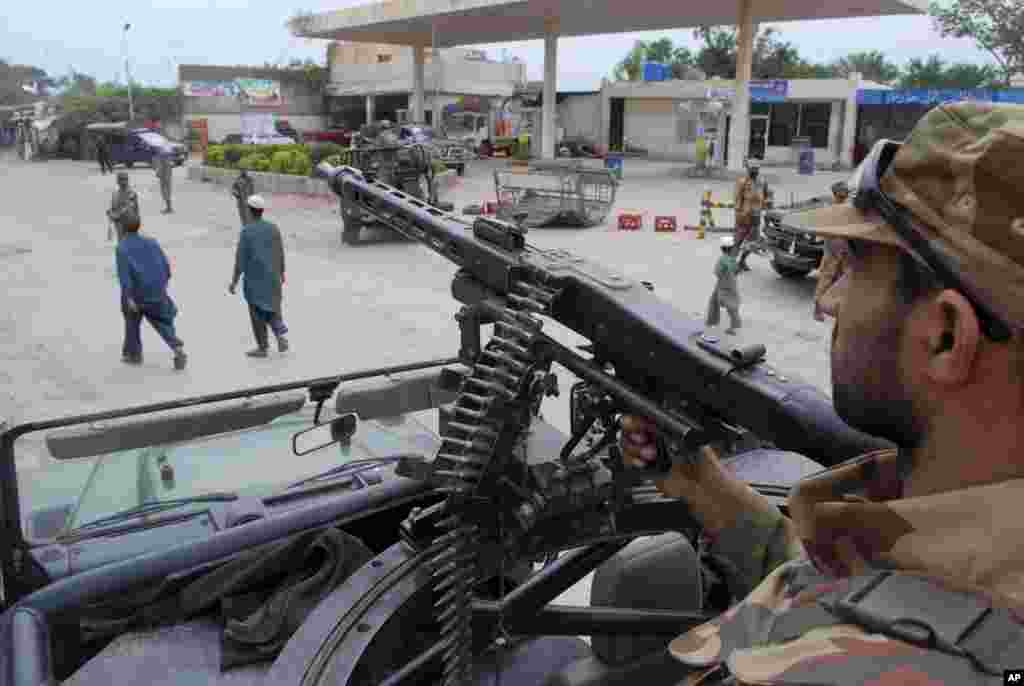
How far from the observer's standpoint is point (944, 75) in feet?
195

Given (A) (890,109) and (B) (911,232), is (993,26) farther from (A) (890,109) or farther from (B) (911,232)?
(B) (911,232)

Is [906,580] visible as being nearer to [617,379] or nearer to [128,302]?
[617,379]

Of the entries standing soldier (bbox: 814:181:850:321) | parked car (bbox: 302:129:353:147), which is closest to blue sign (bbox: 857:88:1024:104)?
parked car (bbox: 302:129:353:147)

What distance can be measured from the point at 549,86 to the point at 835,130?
13248mm

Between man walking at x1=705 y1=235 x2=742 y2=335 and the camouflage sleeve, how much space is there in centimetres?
823

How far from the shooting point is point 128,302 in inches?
371

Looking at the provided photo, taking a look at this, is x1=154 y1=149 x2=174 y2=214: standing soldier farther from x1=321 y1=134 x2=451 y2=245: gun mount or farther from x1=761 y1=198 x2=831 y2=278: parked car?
x1=761 y1=198 x2=831 y2=278: parked car

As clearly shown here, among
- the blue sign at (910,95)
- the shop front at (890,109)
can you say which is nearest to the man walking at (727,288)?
the shop front at (890,109)

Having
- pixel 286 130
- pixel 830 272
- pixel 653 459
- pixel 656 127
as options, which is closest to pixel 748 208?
pixel 653 459

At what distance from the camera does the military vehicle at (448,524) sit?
219 centimetres

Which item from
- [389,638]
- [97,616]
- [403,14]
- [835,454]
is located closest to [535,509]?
[389,638]

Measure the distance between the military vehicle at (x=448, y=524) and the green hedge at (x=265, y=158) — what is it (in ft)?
72.3

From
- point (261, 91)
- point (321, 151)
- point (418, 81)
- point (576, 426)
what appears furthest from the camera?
point (261, 91)

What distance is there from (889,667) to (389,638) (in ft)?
4.69
